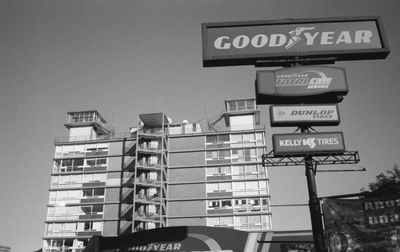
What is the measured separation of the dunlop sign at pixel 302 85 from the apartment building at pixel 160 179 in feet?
131

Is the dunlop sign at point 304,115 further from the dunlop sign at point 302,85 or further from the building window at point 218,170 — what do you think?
the building window at point 218,170

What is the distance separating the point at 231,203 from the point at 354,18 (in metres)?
42.1

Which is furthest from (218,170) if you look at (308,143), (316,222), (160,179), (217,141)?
(316,222)

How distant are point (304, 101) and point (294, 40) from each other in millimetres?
3112

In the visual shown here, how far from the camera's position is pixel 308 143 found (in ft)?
54.9

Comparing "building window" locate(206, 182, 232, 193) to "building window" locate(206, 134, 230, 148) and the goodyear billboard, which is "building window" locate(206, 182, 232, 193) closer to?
"building window" locate(206, 134, 230, 148)

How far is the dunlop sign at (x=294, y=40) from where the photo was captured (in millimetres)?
18047

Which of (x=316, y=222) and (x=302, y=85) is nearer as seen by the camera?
(x=316, y=222)

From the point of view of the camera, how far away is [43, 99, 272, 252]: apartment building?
56.6 meters

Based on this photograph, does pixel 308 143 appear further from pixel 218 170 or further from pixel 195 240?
pixel 218 170

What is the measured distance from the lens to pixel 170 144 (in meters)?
62.9

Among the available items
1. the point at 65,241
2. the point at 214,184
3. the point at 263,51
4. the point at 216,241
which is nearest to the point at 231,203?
the point at 214,184

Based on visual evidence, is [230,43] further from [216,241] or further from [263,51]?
[216,241]

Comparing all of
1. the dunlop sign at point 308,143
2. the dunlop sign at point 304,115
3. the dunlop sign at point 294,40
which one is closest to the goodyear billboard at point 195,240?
the dunlop sign at point 308,143
